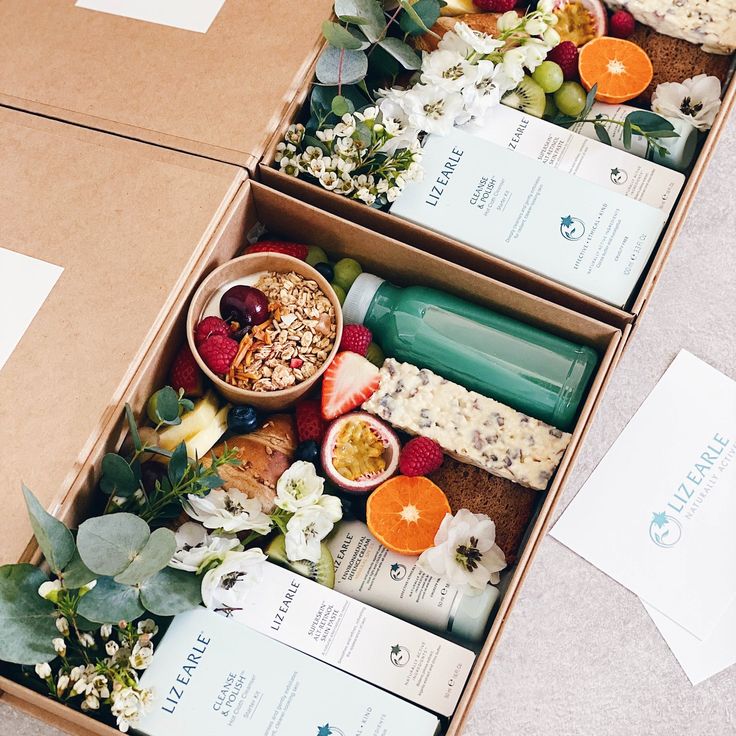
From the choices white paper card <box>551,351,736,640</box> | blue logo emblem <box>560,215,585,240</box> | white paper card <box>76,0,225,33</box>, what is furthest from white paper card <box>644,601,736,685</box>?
white paper card <box>76,0,225,33</box>

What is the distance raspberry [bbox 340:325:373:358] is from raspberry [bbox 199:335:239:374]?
14cm

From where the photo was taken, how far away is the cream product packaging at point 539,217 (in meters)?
0.92

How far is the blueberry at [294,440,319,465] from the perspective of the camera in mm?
917

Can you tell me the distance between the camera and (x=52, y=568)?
73cm

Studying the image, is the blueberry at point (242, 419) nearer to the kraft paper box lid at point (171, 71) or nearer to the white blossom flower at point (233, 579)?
the white blossom flower at point (233, 579)

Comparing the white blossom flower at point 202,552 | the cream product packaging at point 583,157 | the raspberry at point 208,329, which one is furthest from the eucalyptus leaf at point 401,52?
the white blossom flower at point 202,552

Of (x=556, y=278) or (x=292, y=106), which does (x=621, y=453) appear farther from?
(x=292, y=106)

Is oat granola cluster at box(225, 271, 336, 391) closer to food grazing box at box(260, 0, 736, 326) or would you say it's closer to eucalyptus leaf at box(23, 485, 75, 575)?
food grazing box at box(260, 0, 736, 326)

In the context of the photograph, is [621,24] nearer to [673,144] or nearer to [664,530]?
[673,144]

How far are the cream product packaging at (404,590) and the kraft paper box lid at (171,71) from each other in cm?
51

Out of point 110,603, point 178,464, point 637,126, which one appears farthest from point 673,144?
point 110,603

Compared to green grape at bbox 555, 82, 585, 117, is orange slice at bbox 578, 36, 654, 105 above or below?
above

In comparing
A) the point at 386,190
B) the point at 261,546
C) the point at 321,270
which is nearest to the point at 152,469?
the point at 261,546

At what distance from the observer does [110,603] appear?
0.75m
